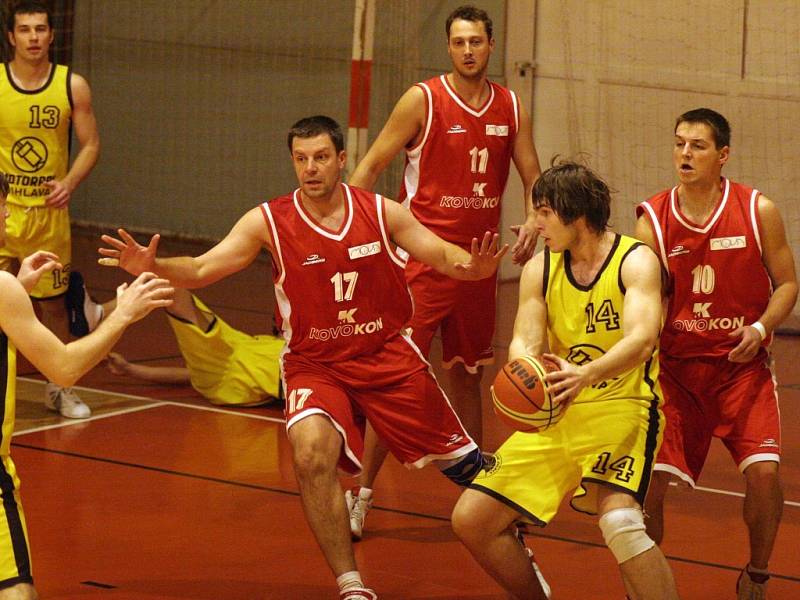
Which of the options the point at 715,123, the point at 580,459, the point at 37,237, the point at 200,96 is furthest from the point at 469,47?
the point at 200,96

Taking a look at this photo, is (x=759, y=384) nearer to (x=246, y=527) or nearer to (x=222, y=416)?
(x=246, y=527)

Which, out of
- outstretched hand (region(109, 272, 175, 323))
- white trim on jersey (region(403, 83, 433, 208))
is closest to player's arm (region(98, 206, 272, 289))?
outstretched hand (region(109, 272, 175, 323))

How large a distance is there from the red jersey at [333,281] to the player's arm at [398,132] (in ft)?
3.65

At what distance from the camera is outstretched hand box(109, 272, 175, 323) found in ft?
13.6

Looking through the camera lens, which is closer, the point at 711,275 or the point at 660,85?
the point at 711,275

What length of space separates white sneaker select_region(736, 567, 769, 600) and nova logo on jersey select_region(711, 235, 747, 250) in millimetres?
1174

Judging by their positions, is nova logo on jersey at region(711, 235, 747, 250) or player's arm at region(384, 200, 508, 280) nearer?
nova logo on jersey at region(711, 235, 747, 250)

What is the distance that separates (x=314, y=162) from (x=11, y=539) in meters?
1.96

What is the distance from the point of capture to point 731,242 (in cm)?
535

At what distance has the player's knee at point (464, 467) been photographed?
5.37m

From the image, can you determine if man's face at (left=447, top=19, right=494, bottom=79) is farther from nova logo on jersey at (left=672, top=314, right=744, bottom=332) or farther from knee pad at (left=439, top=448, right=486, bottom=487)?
knee pad at (left=439, top=448, right=486, bottom=487)

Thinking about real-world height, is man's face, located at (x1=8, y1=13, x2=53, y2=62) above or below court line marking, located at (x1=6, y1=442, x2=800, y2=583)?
above

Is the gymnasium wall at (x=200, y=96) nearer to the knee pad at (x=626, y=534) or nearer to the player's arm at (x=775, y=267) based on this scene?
the player's arm at (x=775, y=267)

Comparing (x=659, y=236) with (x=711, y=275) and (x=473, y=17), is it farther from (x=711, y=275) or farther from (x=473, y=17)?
(x=473, y=17)
